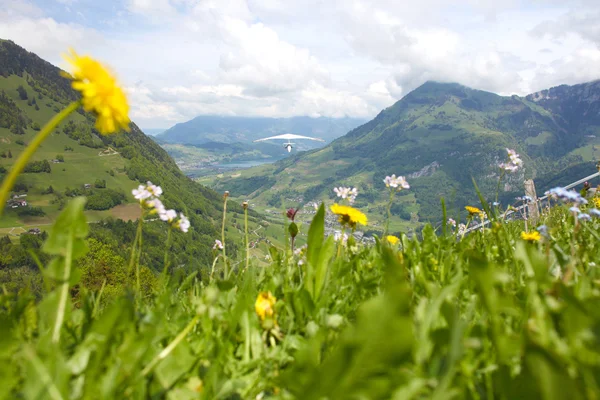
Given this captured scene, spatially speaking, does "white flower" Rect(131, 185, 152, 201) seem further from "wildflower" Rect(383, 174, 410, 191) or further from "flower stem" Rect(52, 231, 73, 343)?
"wildflower" Rect(383, 174, 410, 191)

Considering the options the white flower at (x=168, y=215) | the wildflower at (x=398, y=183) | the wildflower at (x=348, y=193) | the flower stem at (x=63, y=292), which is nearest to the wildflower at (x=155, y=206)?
the white flower at (x=168, y=215)

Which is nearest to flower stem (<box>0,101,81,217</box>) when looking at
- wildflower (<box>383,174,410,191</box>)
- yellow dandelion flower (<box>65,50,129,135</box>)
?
yellow dandelion flower (<box>65,50,129,135</box>)

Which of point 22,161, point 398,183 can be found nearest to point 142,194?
point 22,161

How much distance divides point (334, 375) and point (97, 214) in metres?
179

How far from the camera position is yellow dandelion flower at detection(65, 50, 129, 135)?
118cm

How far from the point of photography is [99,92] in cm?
119

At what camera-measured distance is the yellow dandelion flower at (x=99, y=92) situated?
3.87 feet

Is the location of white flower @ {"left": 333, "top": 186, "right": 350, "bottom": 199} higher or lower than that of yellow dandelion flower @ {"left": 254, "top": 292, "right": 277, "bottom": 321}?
higher

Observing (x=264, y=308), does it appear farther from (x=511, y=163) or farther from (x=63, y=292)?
(x=511, y=163)

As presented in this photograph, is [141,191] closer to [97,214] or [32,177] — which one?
[97,214]

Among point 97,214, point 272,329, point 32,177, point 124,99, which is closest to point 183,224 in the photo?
point 272,329

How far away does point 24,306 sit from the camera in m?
1.50

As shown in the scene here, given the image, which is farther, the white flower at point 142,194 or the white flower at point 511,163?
the white flower at point 511,163

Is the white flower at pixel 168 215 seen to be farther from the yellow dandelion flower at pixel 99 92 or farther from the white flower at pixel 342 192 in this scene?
the white flower at pixel 342 192
